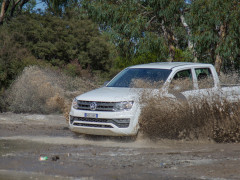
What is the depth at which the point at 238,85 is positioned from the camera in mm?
13117

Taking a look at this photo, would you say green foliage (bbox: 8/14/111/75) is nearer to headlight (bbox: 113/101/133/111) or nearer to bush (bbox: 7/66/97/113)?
bush (bbox: 7/66/97/113)

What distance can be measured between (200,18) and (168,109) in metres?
13.7

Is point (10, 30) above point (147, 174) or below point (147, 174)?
above

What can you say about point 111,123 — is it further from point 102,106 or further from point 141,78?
point 141,78

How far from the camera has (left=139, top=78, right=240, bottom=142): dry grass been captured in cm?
1089

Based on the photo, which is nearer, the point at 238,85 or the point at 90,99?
the point at 90,99

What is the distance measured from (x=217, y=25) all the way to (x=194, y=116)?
1361 centimetres

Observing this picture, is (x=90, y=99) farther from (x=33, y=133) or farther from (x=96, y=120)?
(x=33, y=133)

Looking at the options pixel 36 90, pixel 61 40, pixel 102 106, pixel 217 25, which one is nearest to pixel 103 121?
pixel 102 106

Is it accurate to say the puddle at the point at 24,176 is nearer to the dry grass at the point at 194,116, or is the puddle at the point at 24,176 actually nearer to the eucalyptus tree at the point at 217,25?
the dry grass at the point at 194,116

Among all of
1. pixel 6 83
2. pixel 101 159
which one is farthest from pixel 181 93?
pixel 6 83

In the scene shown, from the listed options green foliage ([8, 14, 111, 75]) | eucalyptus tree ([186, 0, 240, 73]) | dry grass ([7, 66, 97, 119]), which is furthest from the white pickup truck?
green foliage ([8, 14, 111, 75])

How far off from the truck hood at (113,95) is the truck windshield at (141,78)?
0.23 meters

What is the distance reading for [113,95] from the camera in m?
11.1
